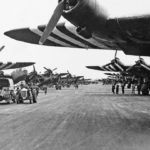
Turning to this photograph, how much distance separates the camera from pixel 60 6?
23.0 feet

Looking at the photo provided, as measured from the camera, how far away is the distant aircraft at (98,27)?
6961 mm

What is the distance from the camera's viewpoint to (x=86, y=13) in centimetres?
702

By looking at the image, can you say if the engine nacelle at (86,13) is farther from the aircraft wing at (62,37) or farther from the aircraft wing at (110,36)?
the aircraft wing at (62,37)

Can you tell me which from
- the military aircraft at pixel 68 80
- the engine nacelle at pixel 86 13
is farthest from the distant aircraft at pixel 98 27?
the military aircraft at pixel 68 80

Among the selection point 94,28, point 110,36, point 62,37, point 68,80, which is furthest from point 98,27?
point 68,80

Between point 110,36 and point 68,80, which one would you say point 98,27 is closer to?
point 110,36

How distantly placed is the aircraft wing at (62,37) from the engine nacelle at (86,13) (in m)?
1.50

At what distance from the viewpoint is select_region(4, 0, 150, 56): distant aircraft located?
6961 millimetres

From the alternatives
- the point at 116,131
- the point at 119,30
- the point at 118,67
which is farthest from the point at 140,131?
the point at 118,67

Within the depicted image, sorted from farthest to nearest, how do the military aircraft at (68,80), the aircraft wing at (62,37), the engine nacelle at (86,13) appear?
the military aircraft at (68,80), the aircraft wing at (62,37), the engine nacelle at (86,13)

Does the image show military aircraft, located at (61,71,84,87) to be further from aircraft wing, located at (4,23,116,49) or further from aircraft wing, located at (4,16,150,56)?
aircraft wing, located at (4,16,150,56)

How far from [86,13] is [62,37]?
287 cm

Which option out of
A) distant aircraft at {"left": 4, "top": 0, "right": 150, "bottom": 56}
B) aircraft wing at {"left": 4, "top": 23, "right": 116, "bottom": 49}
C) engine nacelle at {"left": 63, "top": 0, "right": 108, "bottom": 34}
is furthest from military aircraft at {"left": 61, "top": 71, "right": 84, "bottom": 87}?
engine nacelle at {"left": 63, "top": 0, "right": 108, "bottom": 34}

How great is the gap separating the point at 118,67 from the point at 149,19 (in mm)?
27173
